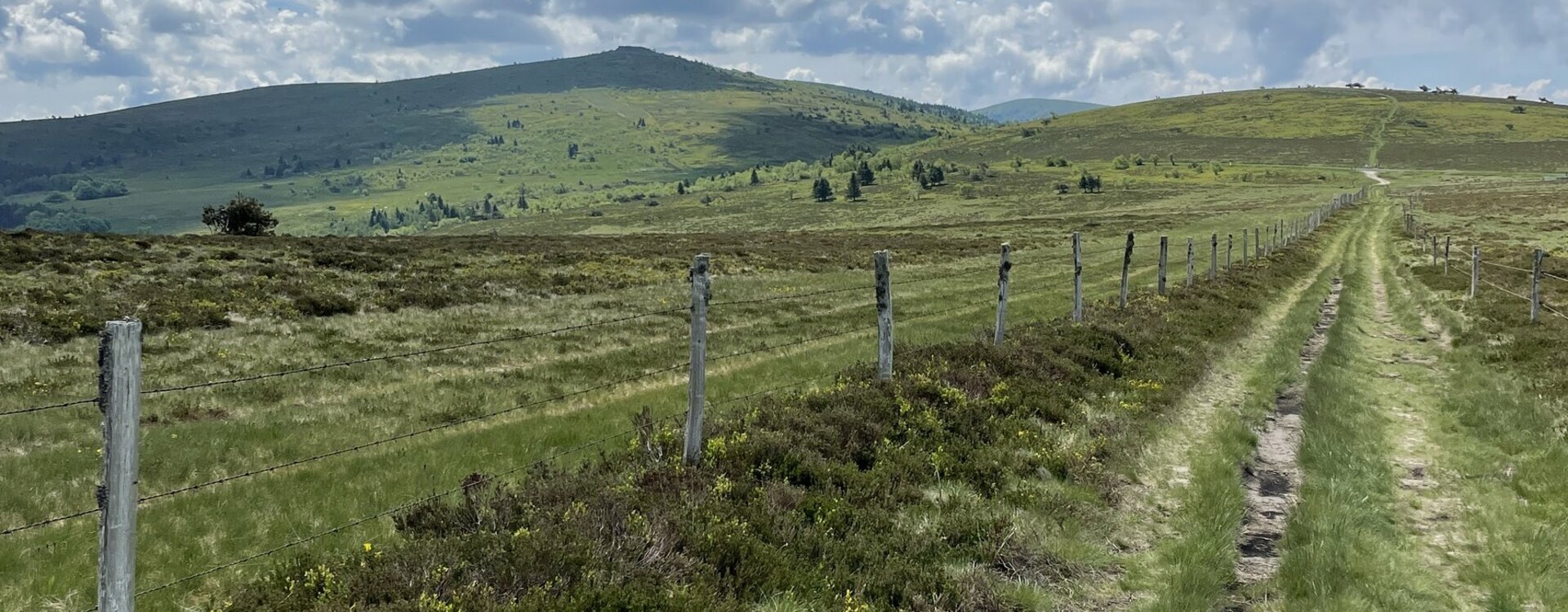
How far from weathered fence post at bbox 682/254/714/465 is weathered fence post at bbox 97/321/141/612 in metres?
4.40

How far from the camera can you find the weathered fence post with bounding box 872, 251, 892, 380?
11203 millimetres

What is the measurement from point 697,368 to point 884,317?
390 centimetres

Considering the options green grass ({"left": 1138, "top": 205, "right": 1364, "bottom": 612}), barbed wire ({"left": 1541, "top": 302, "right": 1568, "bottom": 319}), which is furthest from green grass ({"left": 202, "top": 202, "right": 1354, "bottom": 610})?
barbed wire ({"left": 1541, "top": 302, "right": 1568, "bottom": 319})

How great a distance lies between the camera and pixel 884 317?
1130 cm

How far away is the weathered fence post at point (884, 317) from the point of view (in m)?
11.2

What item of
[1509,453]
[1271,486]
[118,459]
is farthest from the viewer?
[1509,453]

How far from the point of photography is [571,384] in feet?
50.6

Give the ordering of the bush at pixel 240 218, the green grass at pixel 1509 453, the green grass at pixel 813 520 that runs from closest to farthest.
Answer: the green grass at pixel 813 520 → the green grass at pixel 1509 453 → the bush at pixel 240 218

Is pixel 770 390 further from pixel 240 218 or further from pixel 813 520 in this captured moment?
pixel 240 218

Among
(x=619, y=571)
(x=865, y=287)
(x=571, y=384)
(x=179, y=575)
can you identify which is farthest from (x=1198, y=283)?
(x=179, y=575)

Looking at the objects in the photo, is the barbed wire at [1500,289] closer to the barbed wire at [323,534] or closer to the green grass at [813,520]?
the green grass at [813,520]

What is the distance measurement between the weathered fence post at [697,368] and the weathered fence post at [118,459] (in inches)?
173

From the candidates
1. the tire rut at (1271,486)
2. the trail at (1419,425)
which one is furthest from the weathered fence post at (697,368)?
the trail at (1419,425)

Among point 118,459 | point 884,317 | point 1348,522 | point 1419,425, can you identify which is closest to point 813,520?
point 884,317
